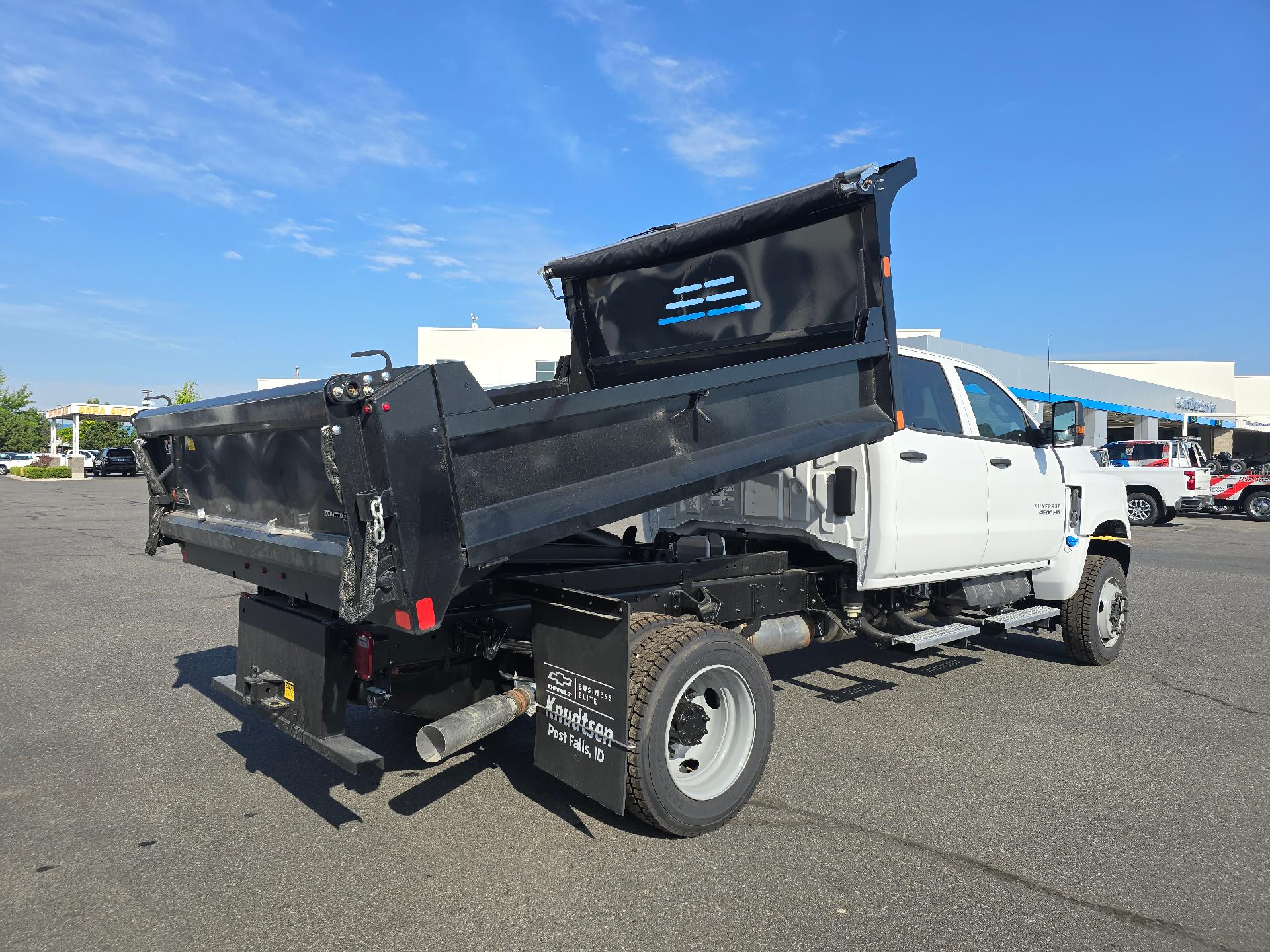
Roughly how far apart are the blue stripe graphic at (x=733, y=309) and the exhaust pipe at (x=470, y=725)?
8.89 ft

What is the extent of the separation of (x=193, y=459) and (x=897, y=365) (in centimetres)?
376

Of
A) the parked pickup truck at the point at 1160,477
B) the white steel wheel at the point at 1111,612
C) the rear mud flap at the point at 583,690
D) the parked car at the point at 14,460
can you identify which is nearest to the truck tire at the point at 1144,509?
the parked pickup truck at the point at 1160,477

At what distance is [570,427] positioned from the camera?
11.2ft

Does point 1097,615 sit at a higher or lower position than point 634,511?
lower

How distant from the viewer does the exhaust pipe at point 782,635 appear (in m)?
4.87

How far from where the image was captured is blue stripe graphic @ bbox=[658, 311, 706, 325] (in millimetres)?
5484

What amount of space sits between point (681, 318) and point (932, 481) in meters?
1.92

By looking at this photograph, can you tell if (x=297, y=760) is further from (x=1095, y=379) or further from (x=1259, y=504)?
(x=1095, y=379)

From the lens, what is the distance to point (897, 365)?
473 cm

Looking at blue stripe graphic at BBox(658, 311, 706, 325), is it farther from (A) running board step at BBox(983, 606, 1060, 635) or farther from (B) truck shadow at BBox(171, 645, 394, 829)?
(B) truck shadow at BBox(171, 645, 394, 829)

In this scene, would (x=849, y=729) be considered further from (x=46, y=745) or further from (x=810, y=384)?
(x=46, y=745)

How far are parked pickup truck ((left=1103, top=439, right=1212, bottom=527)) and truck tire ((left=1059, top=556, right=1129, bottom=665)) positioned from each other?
16.3 m

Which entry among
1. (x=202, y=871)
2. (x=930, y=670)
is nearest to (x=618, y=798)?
(x=202, y=871)

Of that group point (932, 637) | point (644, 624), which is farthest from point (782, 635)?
point (644, 624)
